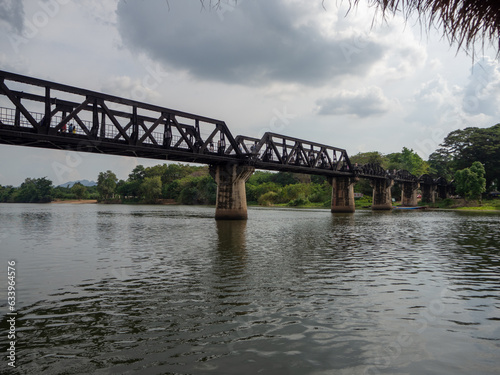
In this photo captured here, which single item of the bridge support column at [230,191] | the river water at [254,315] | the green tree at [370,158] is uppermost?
the green tree at [370,158]

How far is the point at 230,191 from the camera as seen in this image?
54031 millimetres

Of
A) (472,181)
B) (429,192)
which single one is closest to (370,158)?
(429,192)

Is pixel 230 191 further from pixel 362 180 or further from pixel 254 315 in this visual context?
pixel 362 180

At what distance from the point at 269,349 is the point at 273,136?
195 ft

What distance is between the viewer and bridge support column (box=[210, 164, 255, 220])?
173 ft

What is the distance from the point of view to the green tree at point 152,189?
173 metres

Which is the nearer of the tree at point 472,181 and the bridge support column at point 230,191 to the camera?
the bridge support column at point 230,191

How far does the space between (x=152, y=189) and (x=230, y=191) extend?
127748mm

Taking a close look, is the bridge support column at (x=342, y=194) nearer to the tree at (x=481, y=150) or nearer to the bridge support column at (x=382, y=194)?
the bridge support column at (x=382, y=194)

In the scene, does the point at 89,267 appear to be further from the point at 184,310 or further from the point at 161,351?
the point at 161,351

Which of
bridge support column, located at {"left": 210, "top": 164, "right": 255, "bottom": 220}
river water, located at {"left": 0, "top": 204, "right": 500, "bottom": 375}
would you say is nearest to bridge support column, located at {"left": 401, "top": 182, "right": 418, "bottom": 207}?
bridge support column, located at {"left": 210, "top": 164, "right": 255, "bottom": 220}

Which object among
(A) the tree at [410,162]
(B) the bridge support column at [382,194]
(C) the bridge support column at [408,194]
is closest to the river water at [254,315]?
(B) the bridge support column at [382,194]

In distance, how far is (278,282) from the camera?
39.5 ft

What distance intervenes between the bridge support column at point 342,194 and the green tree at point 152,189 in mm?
105852
